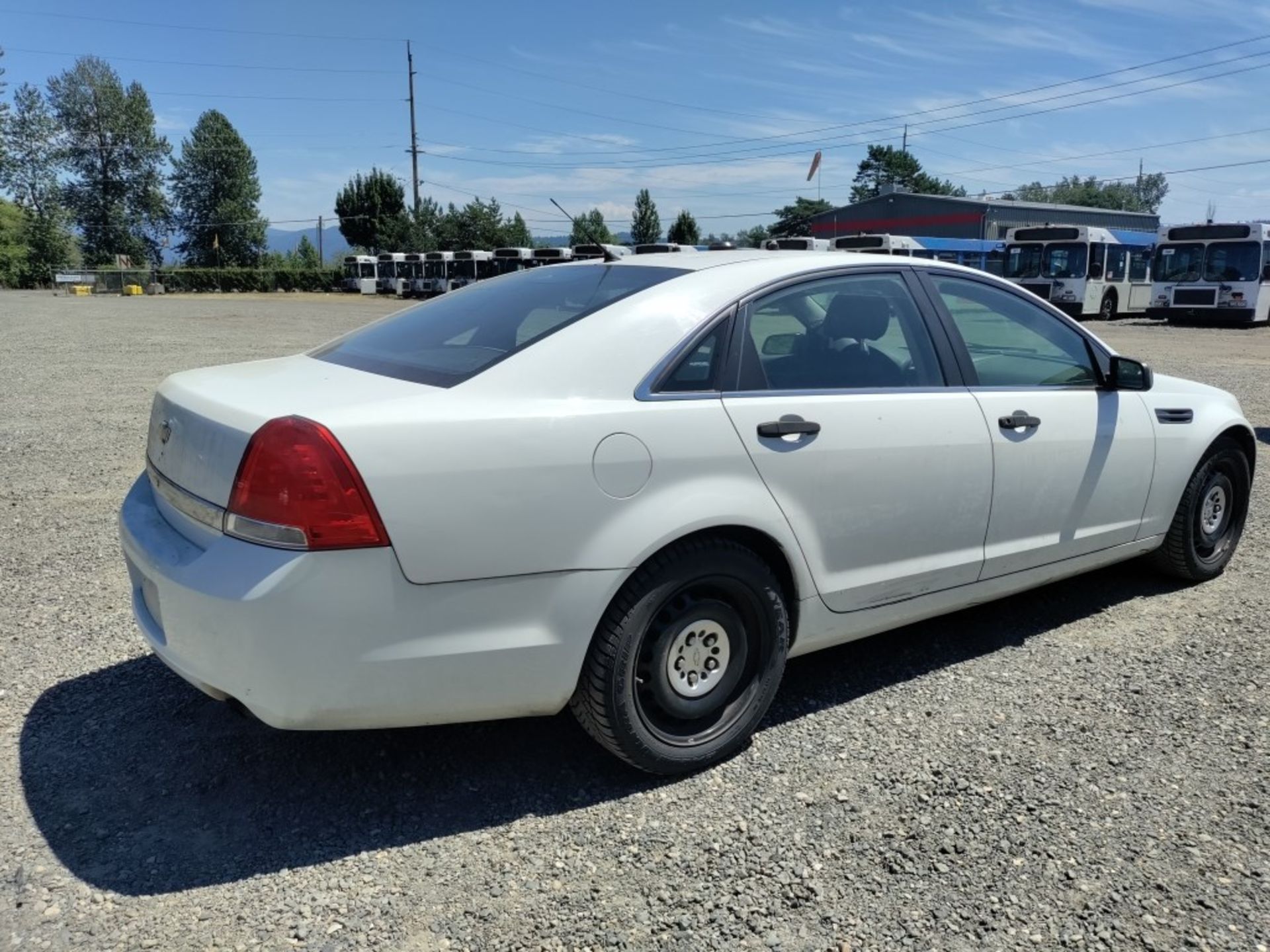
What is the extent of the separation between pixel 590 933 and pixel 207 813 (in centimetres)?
128

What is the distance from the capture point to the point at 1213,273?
27812 mm

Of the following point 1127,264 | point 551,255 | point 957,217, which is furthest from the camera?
point 957,217

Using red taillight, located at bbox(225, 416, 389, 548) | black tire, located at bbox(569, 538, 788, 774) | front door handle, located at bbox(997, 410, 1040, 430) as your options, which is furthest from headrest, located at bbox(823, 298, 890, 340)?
red taillight, located at bbox(225, 416, 389, 548)

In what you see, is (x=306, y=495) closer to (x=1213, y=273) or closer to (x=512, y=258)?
(x=1213, y=273)

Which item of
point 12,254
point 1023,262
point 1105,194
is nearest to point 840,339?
point 1023,262

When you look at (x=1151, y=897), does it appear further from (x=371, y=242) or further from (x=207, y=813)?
(x=371, y=242)

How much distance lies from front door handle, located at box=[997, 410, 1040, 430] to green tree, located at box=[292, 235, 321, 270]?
252ft

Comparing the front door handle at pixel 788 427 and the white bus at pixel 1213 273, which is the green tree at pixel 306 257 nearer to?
the white bus at pixel 1213 273

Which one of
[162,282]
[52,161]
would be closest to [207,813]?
[162,282]

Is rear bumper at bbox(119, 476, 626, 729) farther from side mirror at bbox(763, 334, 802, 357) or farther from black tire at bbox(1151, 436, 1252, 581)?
black tire at bbox(1151, 436, 1252, 581)

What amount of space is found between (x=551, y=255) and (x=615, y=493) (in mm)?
36339

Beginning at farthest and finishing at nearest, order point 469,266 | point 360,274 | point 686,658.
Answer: point 360,274 < point 469,266 < point 686,658

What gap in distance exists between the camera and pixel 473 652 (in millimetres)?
2674

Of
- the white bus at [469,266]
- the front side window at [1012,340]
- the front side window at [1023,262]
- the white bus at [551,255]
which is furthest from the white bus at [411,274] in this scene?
the front side window at [1012,340]
